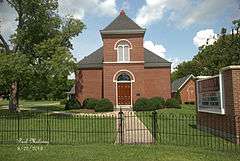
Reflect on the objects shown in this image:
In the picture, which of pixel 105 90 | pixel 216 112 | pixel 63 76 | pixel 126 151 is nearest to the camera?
pixel 126 151

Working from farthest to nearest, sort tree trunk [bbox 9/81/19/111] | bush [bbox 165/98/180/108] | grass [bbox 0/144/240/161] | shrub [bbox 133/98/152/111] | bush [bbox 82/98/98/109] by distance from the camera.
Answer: bush [bbox 165/98/180/108] → bush [bbox 82/98/98/109] → shrub [bbox 133/98/152/111] → tree trunk [bbox 9/81/19/111] → grass [bbox 0/144/240/161]

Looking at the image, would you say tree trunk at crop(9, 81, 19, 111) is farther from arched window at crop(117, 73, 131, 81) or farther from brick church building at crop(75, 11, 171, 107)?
arched window at crop(117, 73, 131, 81)

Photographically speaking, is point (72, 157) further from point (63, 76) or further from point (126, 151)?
point (63, 76)

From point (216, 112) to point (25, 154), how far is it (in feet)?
27.7

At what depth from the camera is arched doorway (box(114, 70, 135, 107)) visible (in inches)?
1474

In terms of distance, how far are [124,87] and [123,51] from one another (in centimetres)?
365

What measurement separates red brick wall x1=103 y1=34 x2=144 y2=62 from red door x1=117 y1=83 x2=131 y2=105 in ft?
8.85

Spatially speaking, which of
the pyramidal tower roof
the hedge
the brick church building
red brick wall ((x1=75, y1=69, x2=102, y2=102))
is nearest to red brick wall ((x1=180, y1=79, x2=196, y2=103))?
the brick church building

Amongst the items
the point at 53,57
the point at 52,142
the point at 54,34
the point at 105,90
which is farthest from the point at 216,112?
the point at 105,90

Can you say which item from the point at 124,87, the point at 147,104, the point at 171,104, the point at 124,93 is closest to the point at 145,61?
the point at 124,87

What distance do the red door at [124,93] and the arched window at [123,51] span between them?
254 centimetres

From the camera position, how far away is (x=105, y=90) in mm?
37344

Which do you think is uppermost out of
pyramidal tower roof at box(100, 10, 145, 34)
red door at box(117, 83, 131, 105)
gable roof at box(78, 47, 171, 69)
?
pyramidal tower roof at box(100, 10, 145, 34)

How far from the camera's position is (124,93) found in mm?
37625
